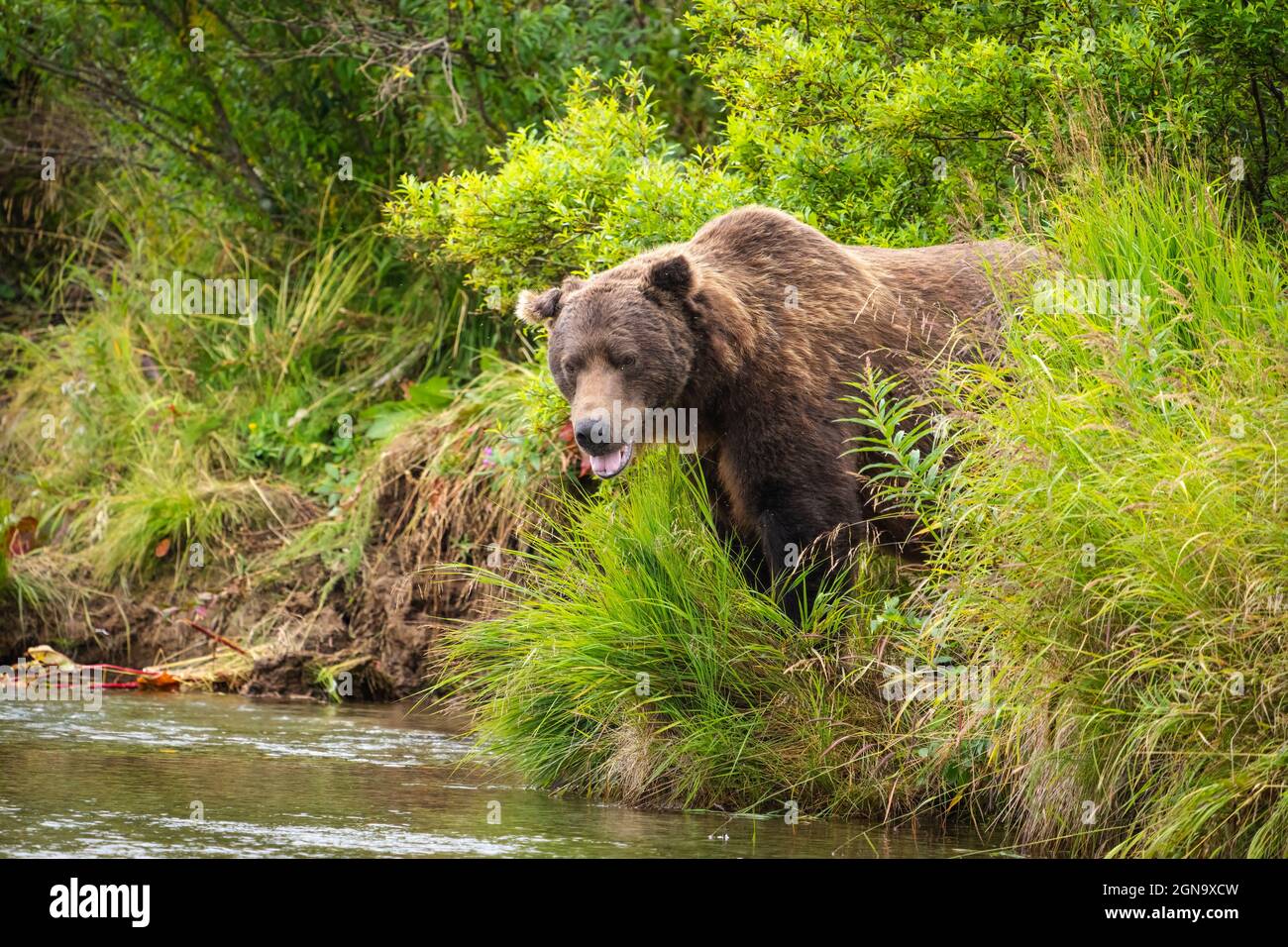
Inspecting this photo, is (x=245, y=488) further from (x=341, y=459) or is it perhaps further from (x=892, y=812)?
(x=892, y=812)

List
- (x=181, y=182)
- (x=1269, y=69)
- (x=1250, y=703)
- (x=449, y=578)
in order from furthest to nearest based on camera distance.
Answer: (x=181, y=182)
(x=449, y=578)
(x=1269, y=69)
(x=1250, y=703)

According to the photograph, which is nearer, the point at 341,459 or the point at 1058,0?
the point at 1058,0

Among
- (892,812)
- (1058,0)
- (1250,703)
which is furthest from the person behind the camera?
(1058,0)

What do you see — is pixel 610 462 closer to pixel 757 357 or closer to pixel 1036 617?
pixel 757 357

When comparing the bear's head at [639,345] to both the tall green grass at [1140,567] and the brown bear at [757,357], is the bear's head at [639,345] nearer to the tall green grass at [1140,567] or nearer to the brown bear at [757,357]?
the brown bear at [757,357]

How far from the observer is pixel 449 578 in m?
8.45

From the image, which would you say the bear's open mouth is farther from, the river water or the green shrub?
the green shrub

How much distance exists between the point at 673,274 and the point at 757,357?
468mm

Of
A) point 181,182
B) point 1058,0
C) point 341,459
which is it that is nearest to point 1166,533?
point 1058,0

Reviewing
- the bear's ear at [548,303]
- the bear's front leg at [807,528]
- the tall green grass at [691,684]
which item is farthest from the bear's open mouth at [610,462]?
the bear's ear at [548,303]

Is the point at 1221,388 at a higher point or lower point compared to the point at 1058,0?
lower

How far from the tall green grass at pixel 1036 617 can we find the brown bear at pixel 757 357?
198mm

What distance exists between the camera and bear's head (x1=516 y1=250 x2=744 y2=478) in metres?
5.91

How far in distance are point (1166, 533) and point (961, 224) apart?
2.74 m
